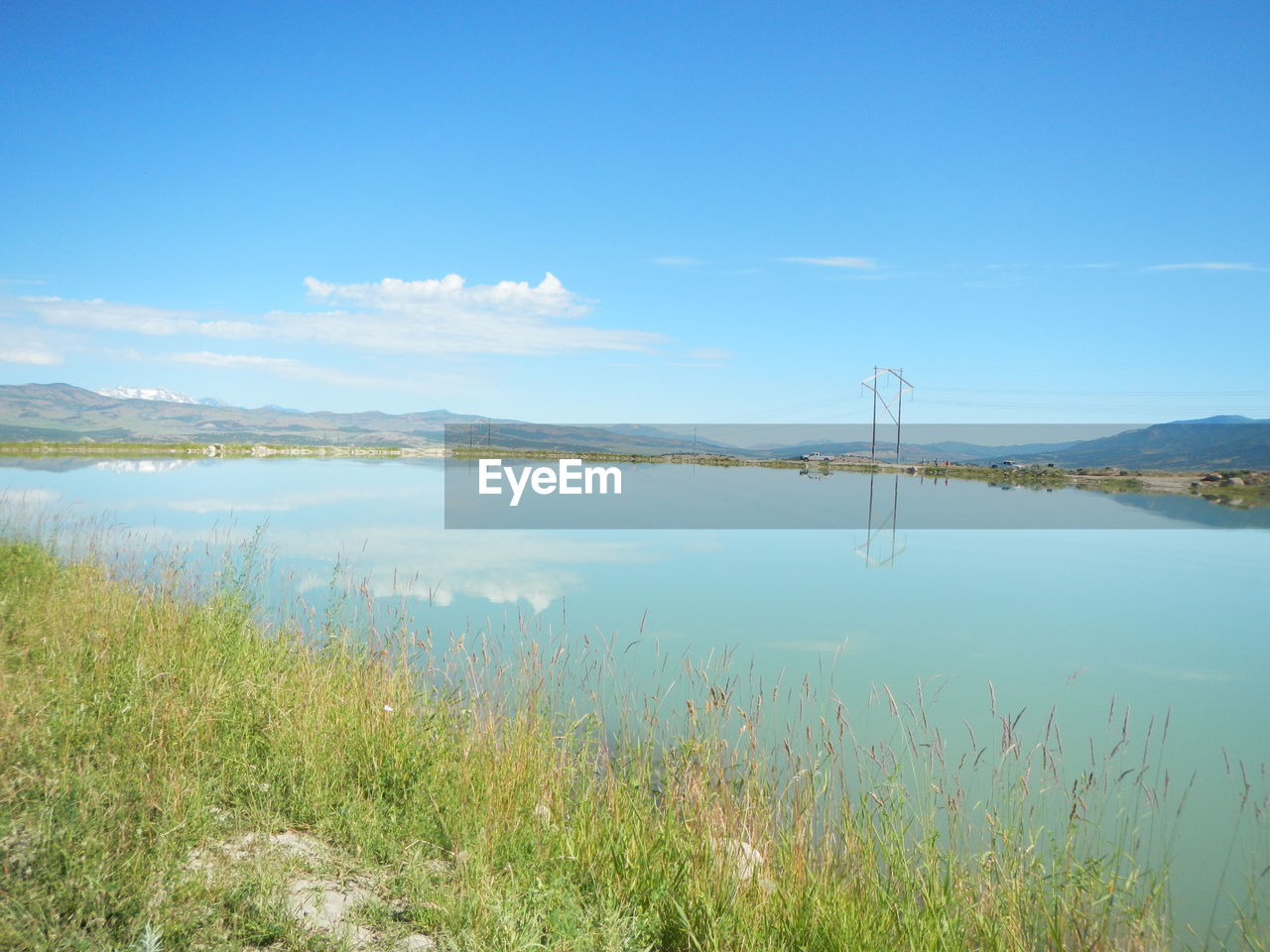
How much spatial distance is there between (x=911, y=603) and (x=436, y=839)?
11.9 m

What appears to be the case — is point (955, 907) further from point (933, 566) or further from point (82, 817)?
point (933, 566)

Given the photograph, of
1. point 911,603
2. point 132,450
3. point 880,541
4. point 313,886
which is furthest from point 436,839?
point 132,450

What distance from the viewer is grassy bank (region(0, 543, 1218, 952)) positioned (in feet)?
10.8

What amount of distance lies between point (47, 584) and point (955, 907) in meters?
10.8

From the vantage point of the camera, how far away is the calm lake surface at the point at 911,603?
8203 mm

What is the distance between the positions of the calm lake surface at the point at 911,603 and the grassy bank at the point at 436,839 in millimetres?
1409

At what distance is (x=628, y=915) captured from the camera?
3852mm

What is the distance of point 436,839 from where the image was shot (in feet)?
14.3

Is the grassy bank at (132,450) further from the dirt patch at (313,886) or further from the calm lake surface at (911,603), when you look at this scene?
the dirt patch at (313,886)

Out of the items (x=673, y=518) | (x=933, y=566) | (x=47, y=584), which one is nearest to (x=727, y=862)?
(x=47, y=584)

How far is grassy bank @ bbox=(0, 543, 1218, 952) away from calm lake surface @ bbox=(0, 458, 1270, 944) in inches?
55.5

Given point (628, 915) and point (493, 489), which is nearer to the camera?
point (628, 915)

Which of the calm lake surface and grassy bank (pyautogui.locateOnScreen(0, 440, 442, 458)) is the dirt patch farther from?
grassy bank (pyautogui.locateOnScreen(0, 440, 442, 458))

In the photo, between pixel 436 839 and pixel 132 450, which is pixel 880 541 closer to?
pixel 436 839
